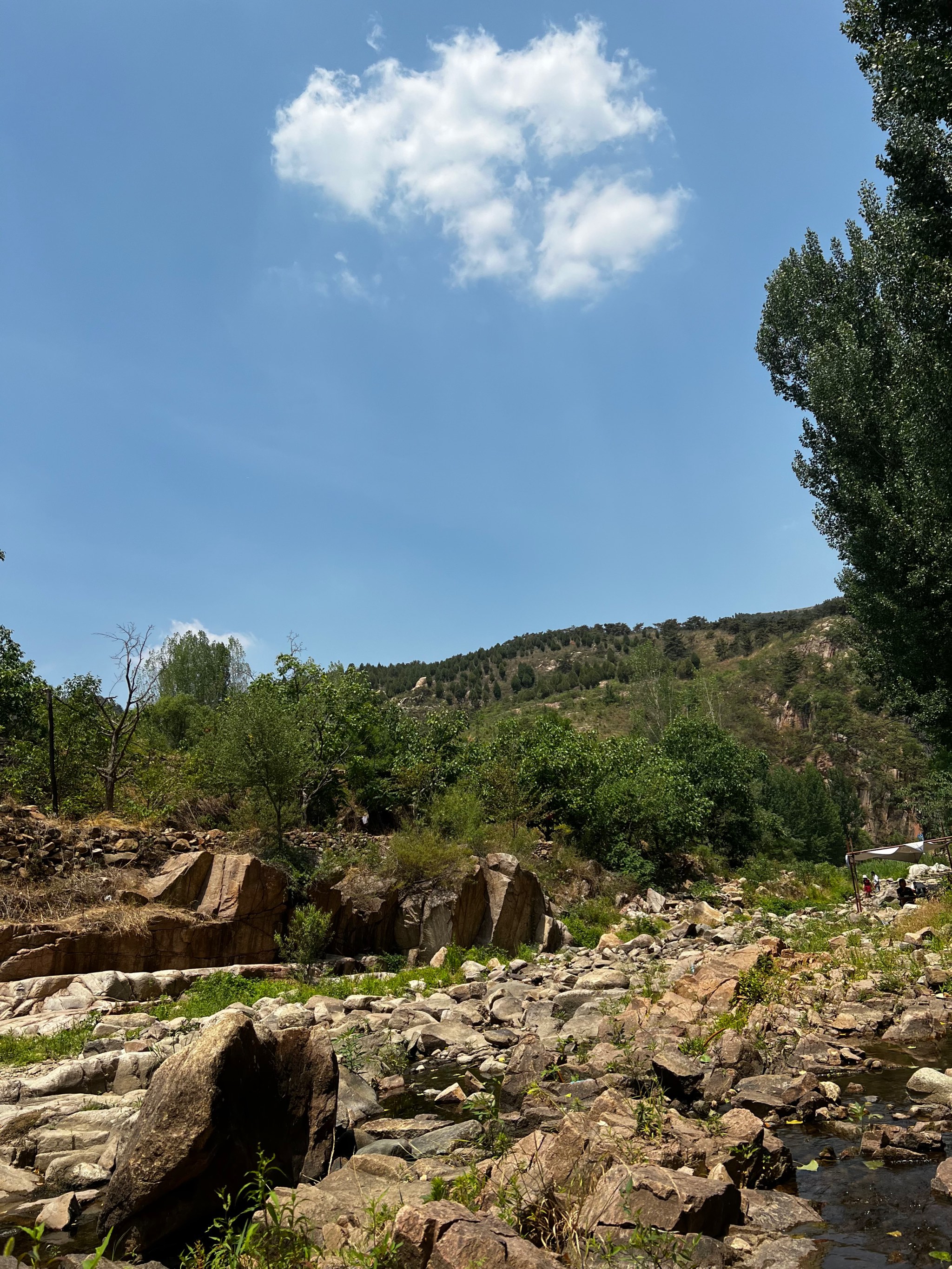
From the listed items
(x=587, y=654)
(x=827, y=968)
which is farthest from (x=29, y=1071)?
(x=587, y=654)

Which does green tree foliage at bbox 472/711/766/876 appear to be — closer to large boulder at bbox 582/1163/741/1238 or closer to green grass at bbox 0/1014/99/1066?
green grass at bbox 0/1014/99/1066

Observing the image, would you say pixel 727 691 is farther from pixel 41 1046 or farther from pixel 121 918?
pixel 41 1046

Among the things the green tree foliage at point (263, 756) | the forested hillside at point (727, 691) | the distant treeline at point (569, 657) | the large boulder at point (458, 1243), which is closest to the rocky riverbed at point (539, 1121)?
the large boulder at point (458, 1243)

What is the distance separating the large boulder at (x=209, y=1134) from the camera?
4.70 meters

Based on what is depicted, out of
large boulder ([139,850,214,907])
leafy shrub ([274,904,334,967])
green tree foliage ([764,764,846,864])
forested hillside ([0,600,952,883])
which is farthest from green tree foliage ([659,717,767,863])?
large boulder ([139,850,214,907])

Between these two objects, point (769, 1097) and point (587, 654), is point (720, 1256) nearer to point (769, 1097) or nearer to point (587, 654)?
point (769, 1097)

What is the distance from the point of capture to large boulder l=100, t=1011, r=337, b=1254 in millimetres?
4695

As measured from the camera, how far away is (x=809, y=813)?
54.5 meters

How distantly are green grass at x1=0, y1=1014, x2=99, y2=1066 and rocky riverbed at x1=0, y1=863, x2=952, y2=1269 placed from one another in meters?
0.27

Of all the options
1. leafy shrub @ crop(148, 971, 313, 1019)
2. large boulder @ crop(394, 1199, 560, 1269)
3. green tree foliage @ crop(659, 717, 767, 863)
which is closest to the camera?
large boulder @ crop(394, 1199, 560, 1269)

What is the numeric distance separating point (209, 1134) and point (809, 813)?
56791 millimetres

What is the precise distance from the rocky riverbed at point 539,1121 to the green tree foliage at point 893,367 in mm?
8485

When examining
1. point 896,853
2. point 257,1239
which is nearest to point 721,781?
point 896,853

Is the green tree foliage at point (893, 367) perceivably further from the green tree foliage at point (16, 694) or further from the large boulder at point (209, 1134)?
the green tree foliage at point (16, 694)
